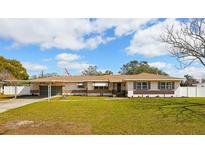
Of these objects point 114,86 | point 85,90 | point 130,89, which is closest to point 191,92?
point 130,89

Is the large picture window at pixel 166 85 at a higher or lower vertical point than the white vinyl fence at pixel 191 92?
higher

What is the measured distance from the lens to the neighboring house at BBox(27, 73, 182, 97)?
112ft

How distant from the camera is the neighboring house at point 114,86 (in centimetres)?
3412

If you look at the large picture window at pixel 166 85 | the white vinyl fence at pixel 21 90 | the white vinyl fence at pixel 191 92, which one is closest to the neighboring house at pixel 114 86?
the large picture window at pixel 166 85

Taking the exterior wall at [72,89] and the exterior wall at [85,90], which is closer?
the exterior wall at [85,90]

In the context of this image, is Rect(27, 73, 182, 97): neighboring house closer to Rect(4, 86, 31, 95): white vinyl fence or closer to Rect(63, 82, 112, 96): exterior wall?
Rect(63, 82, 112, 96): exterior wall

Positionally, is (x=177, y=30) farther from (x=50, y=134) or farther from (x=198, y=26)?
(x=50, y=134)

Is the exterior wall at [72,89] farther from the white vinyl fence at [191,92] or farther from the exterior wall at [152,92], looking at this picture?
the white vinyl fence at [191,92]

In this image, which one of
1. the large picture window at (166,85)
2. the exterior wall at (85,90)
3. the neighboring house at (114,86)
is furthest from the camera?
the exterior wall at (85,90)

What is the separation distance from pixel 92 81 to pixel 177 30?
17.9 m

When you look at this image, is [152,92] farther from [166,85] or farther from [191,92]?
[191,92]

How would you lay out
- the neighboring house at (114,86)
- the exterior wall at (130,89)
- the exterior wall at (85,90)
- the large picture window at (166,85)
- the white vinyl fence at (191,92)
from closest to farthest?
the exterior wall at (130,89) < the neighboring house at (114,86) < the large picture window at (166,85) < the white vinyl fence at (191,92) < the exterior wall at (85,90)

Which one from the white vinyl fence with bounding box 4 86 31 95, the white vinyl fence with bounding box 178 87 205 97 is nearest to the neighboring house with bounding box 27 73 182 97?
the white vinyl fence with bounding box 178 87 205 97
